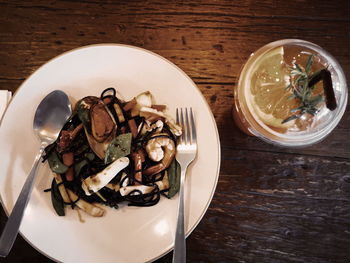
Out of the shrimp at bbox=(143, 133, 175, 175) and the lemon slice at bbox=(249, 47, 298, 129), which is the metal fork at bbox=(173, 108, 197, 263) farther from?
the lemon slice at bbox=(249, 47, 298, 129)

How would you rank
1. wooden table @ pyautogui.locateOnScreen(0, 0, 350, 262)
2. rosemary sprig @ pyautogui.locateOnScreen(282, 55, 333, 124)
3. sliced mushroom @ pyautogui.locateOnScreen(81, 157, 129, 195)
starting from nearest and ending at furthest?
1. rosemary sprig @ pyautogui.locateOnScreen(282, 55, 333, 124)
2. sliced mushroom @ pyautogui.locateOnScreen(81, 157, 129, 195)
3. wooden table @ pyautogui.locateOnScreen(0, 0, 350, 262)

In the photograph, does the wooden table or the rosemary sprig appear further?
the wooden table

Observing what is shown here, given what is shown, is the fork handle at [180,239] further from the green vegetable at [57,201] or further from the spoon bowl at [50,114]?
the spoon bowl at [50,114]

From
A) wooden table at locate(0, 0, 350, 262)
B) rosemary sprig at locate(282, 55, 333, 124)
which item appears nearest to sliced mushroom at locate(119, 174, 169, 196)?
wooden table at locate(0, 0, 350, 262)

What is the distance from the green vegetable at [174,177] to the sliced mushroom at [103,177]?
0.17 metres

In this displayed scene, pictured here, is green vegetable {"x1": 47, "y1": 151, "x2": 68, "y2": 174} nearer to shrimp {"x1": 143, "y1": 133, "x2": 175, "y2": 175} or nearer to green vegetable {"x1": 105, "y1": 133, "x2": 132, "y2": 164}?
green vegetable {"x1": 105, "y1": 133, "x2": 132, "y2": 164}

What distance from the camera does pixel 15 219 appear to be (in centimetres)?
108

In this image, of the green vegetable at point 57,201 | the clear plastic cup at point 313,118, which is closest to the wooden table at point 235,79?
the clear plastic cup at point 313,118

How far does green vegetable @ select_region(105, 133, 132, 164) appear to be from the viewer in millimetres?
1146

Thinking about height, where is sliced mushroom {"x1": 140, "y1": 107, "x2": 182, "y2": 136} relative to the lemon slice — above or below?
below

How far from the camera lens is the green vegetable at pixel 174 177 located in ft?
3.74

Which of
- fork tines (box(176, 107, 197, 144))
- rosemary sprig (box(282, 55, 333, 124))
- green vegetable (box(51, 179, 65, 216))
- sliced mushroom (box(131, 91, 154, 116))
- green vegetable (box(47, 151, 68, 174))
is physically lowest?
green vegetable (box(51, 179, 65, 216))

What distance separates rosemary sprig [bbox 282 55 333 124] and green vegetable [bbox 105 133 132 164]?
0.55 m

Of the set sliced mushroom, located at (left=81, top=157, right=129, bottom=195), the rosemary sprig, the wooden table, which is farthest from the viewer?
the wooden table
